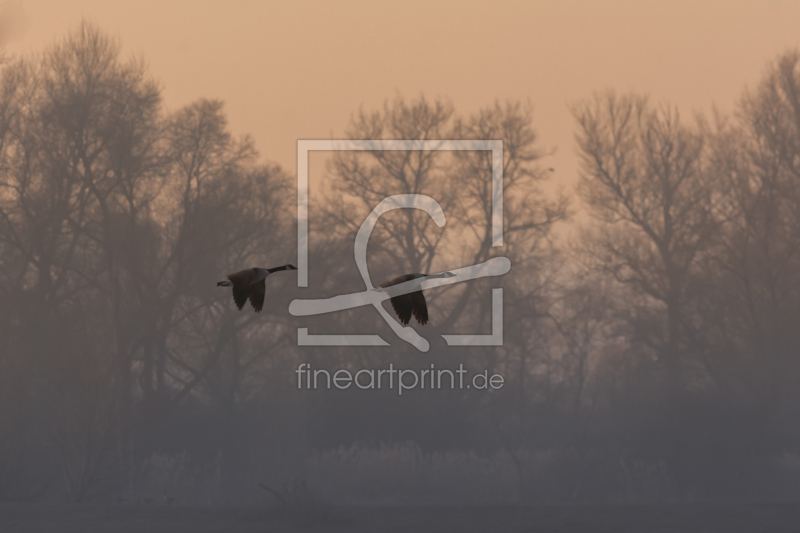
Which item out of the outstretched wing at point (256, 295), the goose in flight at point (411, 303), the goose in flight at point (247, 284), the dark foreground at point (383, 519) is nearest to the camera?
the goose in flight at point (411, 303)

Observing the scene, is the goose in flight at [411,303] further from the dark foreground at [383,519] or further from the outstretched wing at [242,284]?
the dark foreground at [383,519]

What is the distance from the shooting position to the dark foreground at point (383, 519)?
28.0 meters

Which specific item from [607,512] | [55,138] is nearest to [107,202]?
[55,138]

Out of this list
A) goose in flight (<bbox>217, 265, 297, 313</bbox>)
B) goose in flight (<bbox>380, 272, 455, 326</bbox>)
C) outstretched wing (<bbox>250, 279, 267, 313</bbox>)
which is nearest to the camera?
goose in flight (<bbox>380, 272, 455, 326</bbox>)

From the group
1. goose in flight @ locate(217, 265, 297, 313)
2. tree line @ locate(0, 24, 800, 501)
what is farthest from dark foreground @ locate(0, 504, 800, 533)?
goose in flight @ locate(217, 265, 297, 313)

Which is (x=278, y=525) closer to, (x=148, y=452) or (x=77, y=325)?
(x=148, y=452)

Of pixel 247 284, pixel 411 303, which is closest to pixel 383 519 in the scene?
pixel 411 303

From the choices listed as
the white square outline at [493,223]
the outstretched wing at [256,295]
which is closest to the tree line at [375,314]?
the white square outline at [493,223]

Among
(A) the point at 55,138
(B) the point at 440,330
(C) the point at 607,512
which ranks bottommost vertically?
(C) the point at 607,512

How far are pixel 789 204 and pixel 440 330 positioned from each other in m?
14.2

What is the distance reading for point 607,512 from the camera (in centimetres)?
3155

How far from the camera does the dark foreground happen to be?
28.0 m

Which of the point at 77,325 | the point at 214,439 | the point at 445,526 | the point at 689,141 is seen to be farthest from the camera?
the point at 689,141

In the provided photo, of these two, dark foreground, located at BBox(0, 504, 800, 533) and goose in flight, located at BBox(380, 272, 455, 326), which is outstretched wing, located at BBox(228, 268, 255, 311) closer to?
goose in flight, located at BBox(380, 272, 455, 326)
